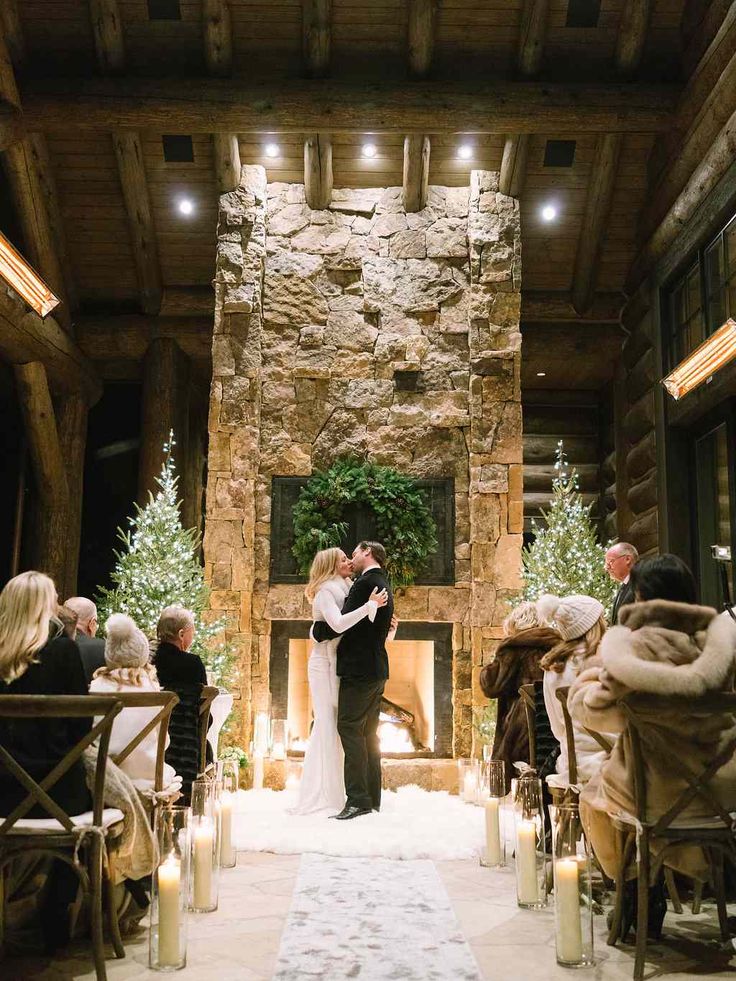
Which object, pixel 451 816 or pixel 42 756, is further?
pixel 451 816

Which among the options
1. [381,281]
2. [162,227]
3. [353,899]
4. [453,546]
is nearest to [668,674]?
[353,899]

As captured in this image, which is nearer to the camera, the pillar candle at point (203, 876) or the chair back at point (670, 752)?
the chair back at point (670, 752)

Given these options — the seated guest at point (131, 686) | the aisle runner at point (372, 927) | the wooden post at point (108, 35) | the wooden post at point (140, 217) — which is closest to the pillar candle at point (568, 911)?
the aisle runner at point (372, 927)

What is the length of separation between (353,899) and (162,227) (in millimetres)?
8157

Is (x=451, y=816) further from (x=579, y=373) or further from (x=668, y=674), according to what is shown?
(x=579, y=373)

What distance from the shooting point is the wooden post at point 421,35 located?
8386 mm

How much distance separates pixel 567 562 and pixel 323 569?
268cm

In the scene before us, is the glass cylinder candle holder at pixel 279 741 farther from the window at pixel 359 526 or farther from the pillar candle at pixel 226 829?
the pillar candle at pixel 226 829

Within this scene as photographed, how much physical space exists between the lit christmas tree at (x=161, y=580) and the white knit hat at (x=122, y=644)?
11.8ft

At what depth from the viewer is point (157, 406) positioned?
36.4 ft

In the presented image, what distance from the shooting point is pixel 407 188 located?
9539mm

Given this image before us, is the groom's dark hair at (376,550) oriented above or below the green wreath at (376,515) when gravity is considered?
below

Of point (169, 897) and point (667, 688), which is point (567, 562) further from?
point (169, 897)

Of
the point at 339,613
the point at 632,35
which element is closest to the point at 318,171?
the point at 632,35
